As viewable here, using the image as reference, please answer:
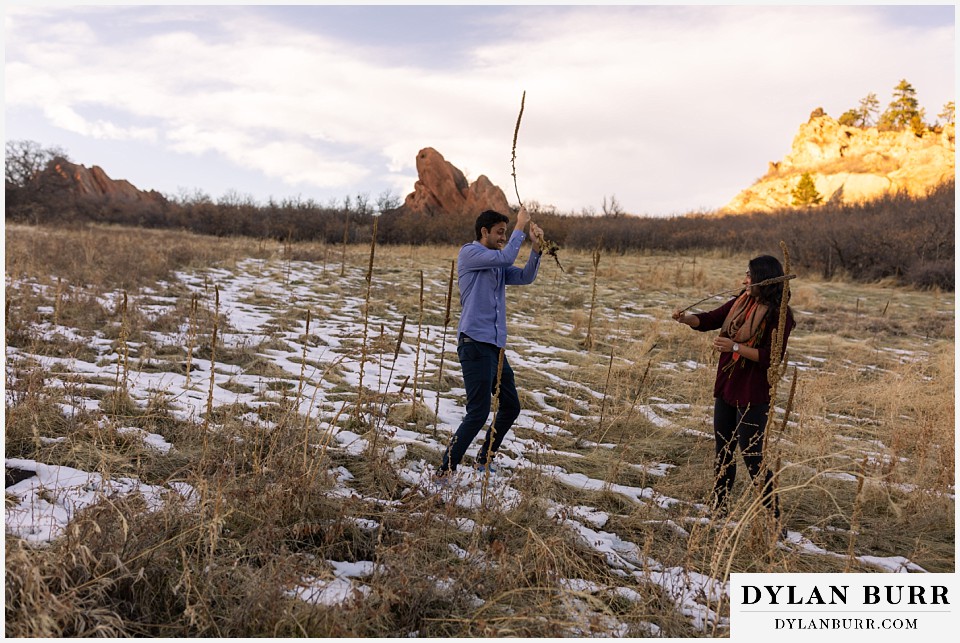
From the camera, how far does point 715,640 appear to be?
2.22m

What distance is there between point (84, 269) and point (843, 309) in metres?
14.1

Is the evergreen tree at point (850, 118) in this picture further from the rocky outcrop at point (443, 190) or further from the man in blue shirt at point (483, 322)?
the man in blue shirt at point (483, 322)

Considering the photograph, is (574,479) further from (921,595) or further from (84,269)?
(84,269)

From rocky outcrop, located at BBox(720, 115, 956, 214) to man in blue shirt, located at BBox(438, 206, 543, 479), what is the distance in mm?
38738

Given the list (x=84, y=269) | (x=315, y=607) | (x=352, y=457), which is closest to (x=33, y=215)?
(x=84, y=269)

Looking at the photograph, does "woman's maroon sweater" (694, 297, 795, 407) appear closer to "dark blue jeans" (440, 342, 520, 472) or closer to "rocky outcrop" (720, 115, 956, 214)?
"dark blue jeans" (440, 342, 520, 472)

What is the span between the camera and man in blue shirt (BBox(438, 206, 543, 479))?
3.62 m

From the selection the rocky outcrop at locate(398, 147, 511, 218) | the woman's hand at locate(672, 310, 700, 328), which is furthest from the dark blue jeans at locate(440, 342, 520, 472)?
the rocky outcrop at locate(398, 147, 511, 218)

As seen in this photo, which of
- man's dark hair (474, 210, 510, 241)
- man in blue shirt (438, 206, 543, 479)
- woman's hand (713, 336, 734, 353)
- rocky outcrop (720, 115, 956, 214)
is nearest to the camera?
woman's hand (713, 336, 734, 353)

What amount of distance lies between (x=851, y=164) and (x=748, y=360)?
204 feet

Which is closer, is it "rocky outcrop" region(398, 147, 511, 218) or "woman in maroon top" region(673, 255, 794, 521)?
"woman in maroon top" region(673, 255, 794, 521)

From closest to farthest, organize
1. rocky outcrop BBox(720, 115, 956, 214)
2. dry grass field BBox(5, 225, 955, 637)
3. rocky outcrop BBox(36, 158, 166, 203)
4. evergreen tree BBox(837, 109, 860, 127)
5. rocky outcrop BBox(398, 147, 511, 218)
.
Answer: dry grass field BBox(5, 225, 955, 637) → rocky outcrop BBox(36, 158, 166, 203) → rocky outcrop BBox(398, 147, 511, 218) → rocky outcrop BBox(720, 115, 956, 214) → evergreen tree BBox(837, 109, 860, 127)

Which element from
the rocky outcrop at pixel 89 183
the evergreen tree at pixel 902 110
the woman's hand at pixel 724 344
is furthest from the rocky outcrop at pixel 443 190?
the evergreen tree at pixel 902 110

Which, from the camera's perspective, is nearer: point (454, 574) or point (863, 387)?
point (454, 574)
